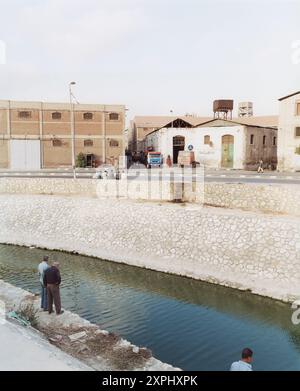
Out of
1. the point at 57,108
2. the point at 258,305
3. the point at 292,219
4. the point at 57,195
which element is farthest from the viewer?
the point at 57,108

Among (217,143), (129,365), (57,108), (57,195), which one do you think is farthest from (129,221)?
(57,108)

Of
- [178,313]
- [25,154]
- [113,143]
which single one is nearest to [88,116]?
[113,143]

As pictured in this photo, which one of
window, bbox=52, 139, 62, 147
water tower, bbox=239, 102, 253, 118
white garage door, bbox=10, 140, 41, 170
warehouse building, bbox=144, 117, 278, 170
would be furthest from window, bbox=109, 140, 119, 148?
water tower, bbox=239, 102, 253, 118

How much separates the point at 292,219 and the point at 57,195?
17.7m

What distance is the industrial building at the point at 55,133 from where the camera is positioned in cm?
4953

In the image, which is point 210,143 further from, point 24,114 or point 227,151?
point 24,114

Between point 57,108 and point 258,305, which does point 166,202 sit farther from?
point 57,108

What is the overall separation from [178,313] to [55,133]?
39724 mm

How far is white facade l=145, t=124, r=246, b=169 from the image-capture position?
130ft

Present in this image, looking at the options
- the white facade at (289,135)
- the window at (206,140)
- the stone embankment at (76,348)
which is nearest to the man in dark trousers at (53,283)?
the stone embankment at (76,348)

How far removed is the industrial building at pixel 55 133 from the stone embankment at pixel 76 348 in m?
39.4

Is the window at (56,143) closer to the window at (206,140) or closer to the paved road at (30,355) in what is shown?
the window at (206,140)

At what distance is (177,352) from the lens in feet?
40.1

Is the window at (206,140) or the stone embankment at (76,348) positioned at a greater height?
the window at (206,140)
